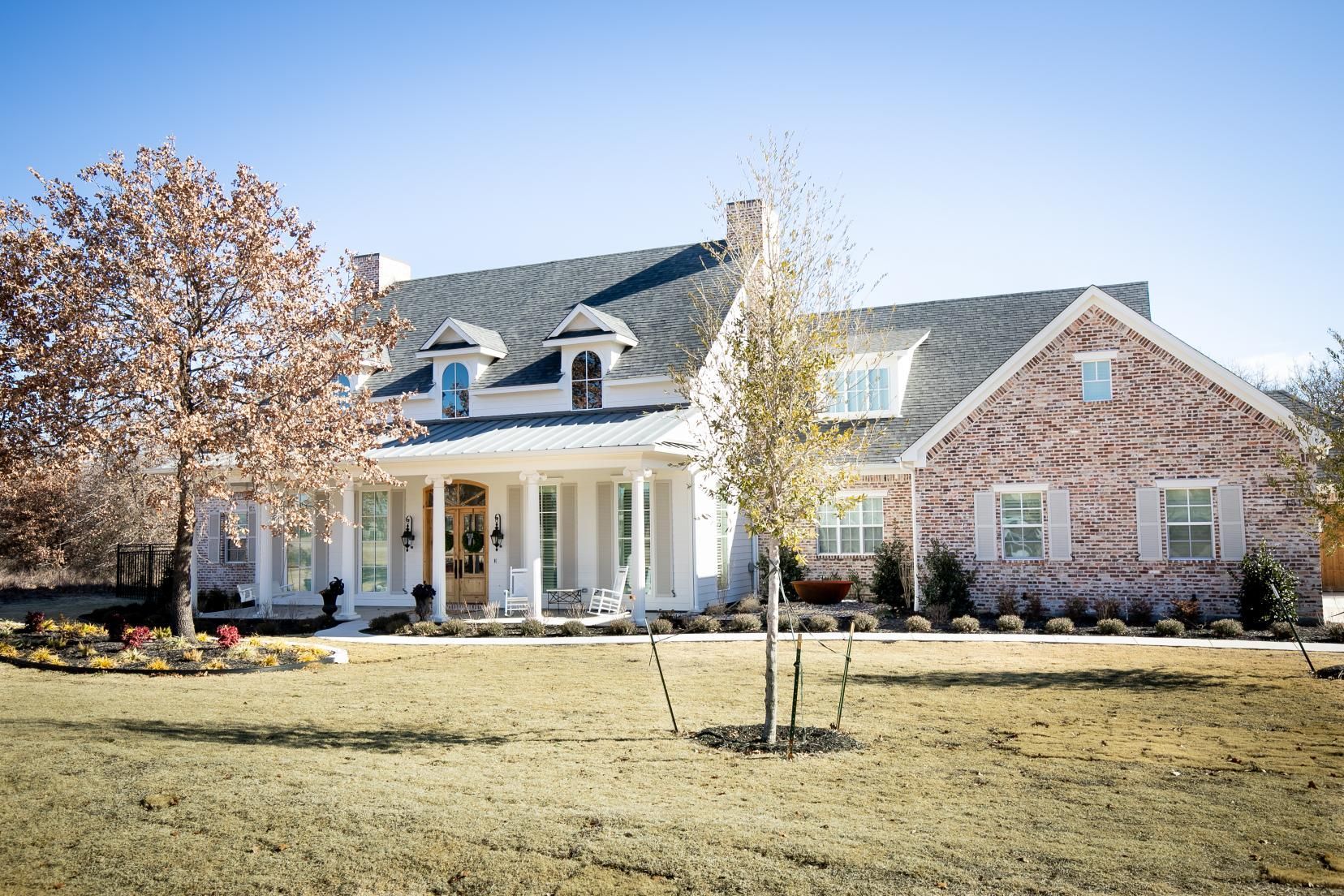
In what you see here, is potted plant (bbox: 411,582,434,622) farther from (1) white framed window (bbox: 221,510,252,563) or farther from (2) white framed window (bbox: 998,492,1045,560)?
(2) white framed window (bbox: 998,492,1045,560)

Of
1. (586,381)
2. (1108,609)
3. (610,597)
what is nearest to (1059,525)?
(1108,609)

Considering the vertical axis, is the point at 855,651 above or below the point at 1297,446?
below

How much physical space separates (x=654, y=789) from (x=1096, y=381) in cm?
1508

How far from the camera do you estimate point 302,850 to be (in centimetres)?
593

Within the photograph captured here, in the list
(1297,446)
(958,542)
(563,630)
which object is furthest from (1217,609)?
(563,630)

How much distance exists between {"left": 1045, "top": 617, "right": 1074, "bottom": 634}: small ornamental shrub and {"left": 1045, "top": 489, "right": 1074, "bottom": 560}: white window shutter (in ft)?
7.28

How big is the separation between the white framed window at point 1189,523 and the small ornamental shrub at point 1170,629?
242 centimetres

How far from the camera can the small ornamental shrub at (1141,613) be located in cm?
1830

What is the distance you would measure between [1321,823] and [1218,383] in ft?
45.8

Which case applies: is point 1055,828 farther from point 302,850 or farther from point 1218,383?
point 1218,383

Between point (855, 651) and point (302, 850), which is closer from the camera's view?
point (302, 850)

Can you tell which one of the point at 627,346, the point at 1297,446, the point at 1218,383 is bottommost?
the point at 1297,446

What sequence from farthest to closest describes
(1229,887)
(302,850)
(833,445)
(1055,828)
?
1. (833,445)
2. (1055,828)
3. (302,850)
4. (1229,887)

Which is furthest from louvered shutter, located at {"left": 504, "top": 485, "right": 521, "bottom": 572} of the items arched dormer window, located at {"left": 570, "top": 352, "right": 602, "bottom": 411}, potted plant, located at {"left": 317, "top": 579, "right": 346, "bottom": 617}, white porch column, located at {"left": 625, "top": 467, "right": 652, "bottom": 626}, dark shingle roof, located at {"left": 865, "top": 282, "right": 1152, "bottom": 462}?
dark shingle roof, located at {"left": 865, "top": 282, "right": 1152, "bottom": 462}
